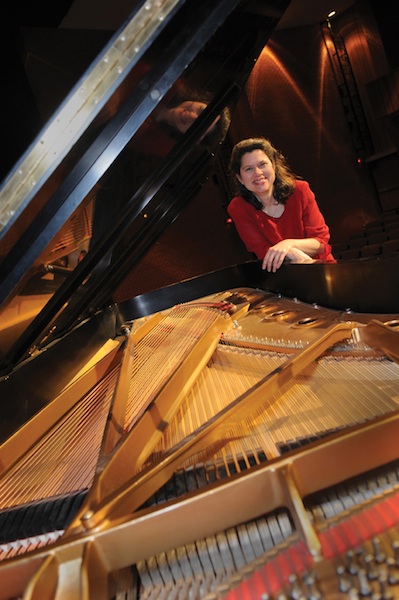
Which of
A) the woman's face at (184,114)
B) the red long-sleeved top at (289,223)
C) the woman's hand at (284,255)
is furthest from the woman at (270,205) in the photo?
the woman's face at (184,114)

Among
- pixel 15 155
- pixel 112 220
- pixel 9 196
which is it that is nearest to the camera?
pixel 9 196

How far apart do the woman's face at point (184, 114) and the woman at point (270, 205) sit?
3.70 feet

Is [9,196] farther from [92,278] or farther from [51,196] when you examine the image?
[92,278]

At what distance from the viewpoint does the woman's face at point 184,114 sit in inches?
68.6

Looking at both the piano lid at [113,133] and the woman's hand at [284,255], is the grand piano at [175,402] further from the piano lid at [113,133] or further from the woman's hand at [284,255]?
the woman's hand at [284,255]

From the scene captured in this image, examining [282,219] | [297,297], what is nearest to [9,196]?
[297,297]

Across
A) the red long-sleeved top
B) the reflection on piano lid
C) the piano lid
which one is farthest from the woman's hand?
the piano lid

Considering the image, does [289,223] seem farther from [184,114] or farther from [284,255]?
[184,114]

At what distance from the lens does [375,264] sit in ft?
6.02

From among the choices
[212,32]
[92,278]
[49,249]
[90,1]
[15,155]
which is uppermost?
[90,1]

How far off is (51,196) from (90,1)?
24.5ft

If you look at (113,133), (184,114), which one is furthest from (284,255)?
(113,133)

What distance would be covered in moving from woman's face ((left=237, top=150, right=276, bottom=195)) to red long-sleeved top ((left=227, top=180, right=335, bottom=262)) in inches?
8.7

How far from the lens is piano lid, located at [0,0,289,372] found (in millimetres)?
1218
